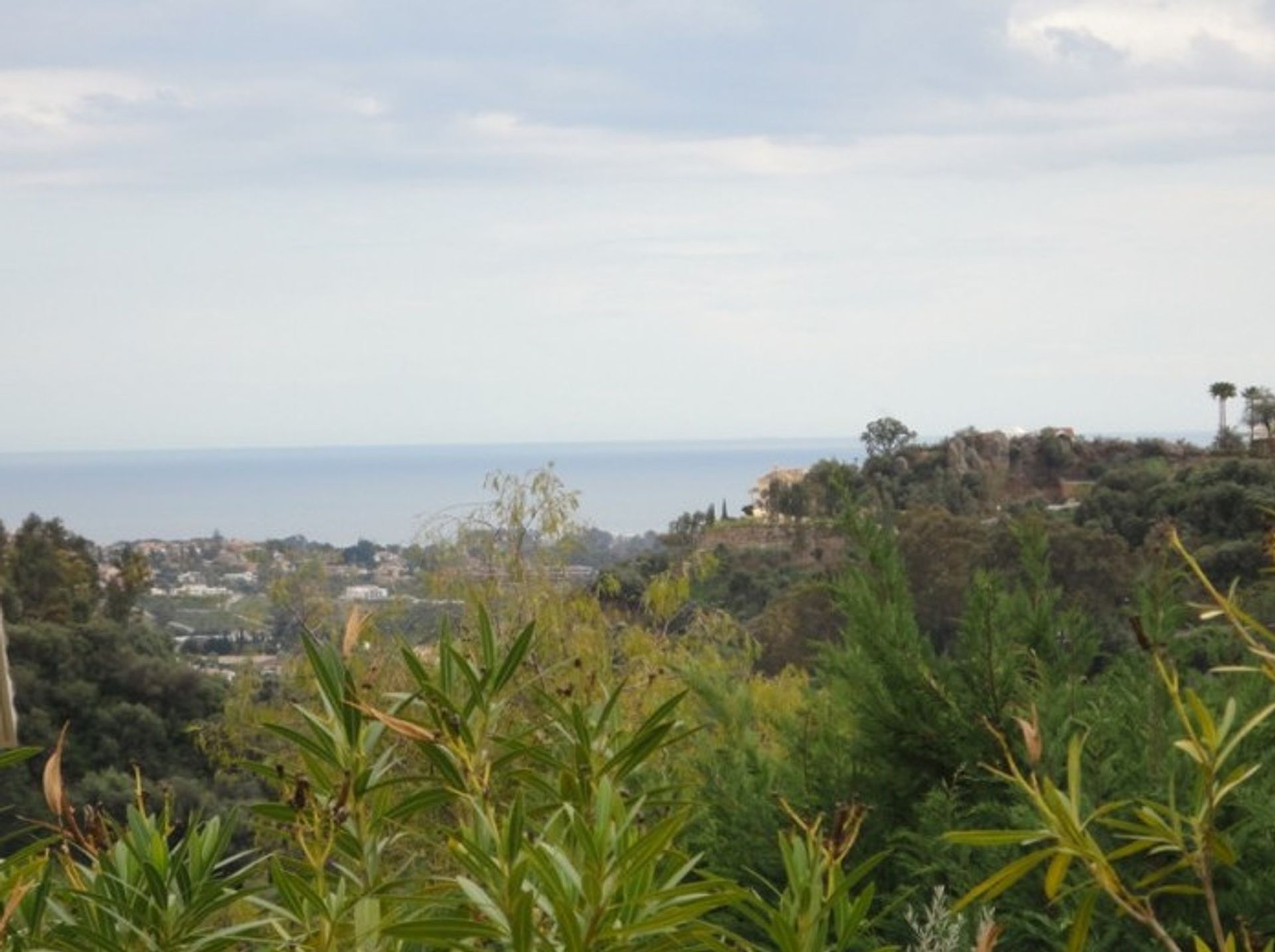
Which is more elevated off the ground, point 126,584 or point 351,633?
point 351,633

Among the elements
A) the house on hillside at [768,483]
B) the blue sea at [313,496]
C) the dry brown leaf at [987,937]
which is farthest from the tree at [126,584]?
the blue sea at [313,496]

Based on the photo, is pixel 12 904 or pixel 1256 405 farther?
pixel 1256 405

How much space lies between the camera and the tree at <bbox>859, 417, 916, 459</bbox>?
1704 inches

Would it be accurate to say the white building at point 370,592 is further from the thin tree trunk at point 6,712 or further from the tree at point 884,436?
the tree at point 884,436

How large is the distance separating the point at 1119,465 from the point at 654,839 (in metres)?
37.0

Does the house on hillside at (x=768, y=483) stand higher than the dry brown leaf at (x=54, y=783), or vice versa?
the dry brown leaf at (x=54, y=783)

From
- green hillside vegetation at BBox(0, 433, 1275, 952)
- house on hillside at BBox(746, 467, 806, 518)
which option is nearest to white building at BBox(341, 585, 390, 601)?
green hillside vegetation at BBox(0, 433, 1275, 952)

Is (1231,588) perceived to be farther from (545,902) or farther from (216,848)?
(216,848)

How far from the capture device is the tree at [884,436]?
4328cm

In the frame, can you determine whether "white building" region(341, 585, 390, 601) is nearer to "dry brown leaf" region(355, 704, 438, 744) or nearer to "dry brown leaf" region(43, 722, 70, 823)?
"dry brown leaf" region(43, 722, 70, 823)

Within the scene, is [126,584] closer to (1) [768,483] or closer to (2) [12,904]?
(1) [768,483]

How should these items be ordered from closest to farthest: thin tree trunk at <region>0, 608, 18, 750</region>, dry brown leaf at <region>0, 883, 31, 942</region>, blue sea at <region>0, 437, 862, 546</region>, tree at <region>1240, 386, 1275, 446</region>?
1. dry brown leaf at <region>0, 883, 31, 942</region>
2. thin tree trunk at <region>0, 608, 18, 750</region>
3. tree at <region>1240, 386, 1275, 446</region>
4. blue sea at <region>0, 437, 862, 546</region>


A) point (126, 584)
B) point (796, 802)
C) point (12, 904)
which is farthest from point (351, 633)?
point (126, 584)

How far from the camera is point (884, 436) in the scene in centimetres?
4366
